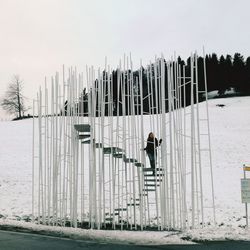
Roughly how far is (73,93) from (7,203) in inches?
201

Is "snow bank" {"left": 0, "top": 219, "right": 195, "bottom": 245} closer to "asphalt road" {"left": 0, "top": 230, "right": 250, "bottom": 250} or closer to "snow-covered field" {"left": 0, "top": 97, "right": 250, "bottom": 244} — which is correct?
"snow-covered field" {"left": 0, "top": 97, "right": 250, "bottom": 244}

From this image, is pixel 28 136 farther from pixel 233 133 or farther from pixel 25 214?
pixel 25 214

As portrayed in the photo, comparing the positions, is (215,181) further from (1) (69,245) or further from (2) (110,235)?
(1) (69,245)

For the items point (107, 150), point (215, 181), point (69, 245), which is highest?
point (107, 150)

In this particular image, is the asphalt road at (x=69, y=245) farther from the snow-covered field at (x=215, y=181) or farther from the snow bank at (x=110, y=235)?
the snow-covered field at (x=215, y=181)

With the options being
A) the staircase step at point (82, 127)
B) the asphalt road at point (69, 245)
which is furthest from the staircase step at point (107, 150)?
the asphalt road at point (69, 245)

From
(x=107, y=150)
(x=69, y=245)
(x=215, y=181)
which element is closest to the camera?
(x=69, y=245)

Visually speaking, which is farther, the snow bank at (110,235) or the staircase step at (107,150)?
the staircase step at (107,150)

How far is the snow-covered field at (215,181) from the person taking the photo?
9031mm

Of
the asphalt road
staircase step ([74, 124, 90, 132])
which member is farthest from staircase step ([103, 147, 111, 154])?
the asphalt road

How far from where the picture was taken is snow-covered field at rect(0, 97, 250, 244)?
29.6 feet

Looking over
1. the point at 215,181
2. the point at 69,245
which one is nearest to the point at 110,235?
the point at 69,245

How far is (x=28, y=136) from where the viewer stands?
31.2 m

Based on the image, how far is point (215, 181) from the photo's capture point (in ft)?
58.7
